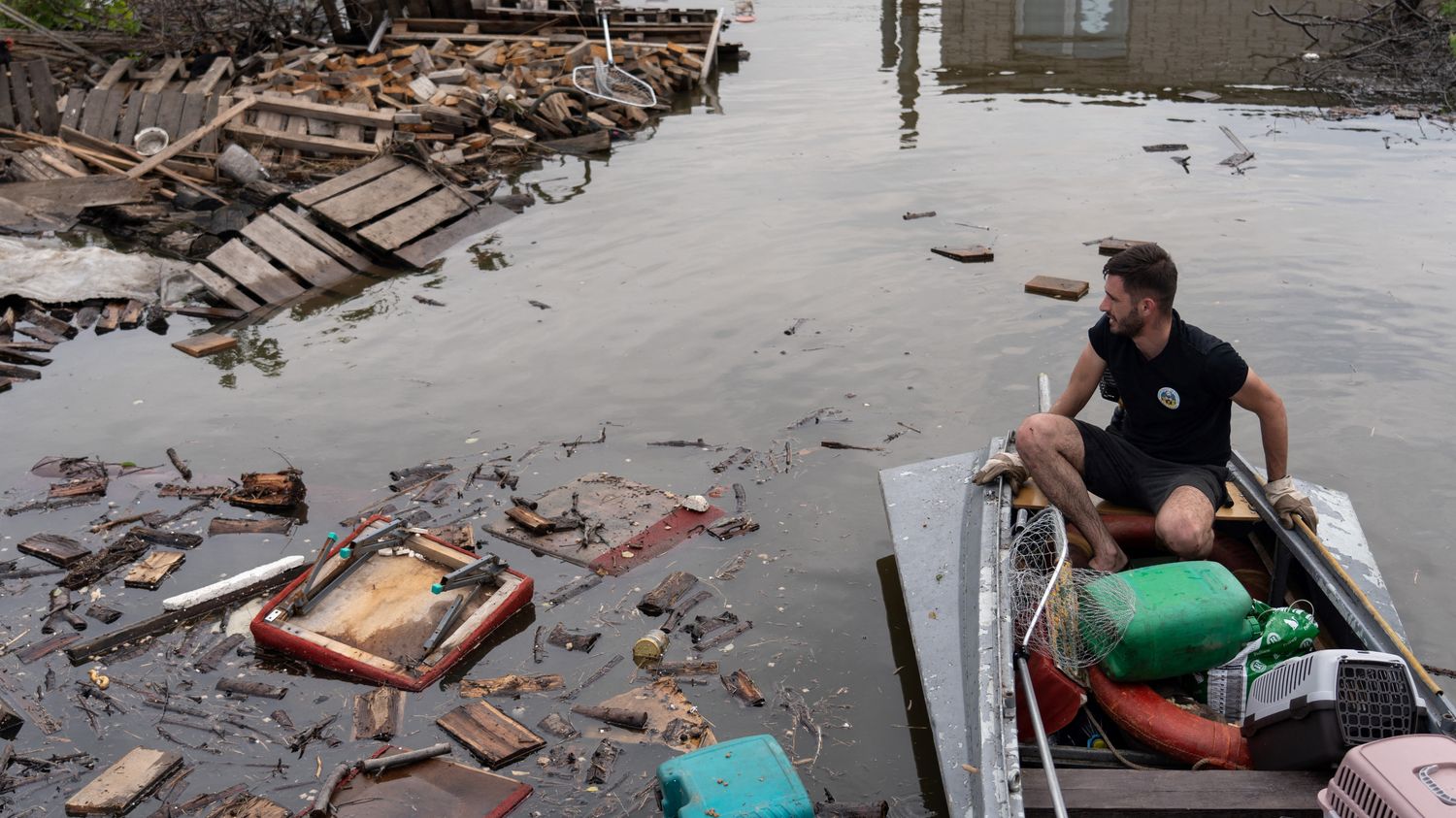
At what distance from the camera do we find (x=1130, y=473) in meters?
6.29

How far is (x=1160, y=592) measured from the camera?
5.05m

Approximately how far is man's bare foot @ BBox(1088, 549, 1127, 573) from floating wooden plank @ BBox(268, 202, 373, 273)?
10040 millimetres

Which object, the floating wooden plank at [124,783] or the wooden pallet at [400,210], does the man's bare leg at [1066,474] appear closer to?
the floating wooden plank at [124,783]

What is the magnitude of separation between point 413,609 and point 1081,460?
4164mm

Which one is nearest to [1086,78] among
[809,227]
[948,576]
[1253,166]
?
[1253,166]

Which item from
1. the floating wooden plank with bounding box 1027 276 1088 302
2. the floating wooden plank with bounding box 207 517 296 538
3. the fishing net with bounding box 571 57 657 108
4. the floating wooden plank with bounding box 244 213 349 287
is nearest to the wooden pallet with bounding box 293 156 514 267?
the floating wooden plank with bounding box 244 213 349 287

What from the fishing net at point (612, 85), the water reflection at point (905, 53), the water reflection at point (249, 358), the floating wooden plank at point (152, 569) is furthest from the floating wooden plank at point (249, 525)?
the fishing net at point (612, 85)

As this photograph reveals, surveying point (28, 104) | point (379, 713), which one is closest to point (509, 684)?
point (379, 713)

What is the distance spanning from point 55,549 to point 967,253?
31.2 ft

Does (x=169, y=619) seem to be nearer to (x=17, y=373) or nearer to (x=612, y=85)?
(x=17, y=373)

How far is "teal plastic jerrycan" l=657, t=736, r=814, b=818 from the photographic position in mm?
4527

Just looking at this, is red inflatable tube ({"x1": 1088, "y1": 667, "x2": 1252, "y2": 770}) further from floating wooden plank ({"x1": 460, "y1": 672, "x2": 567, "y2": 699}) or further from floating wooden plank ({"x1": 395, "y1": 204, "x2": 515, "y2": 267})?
floating wooden plank ({"x1": 395, "y1": 204, "x2": 515, "y2": 267})

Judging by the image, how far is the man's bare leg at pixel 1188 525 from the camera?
5676 mm

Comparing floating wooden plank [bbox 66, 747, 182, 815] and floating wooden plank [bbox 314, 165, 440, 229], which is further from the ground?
floating wooden plank [bbox 314, 165, 440, 229]
